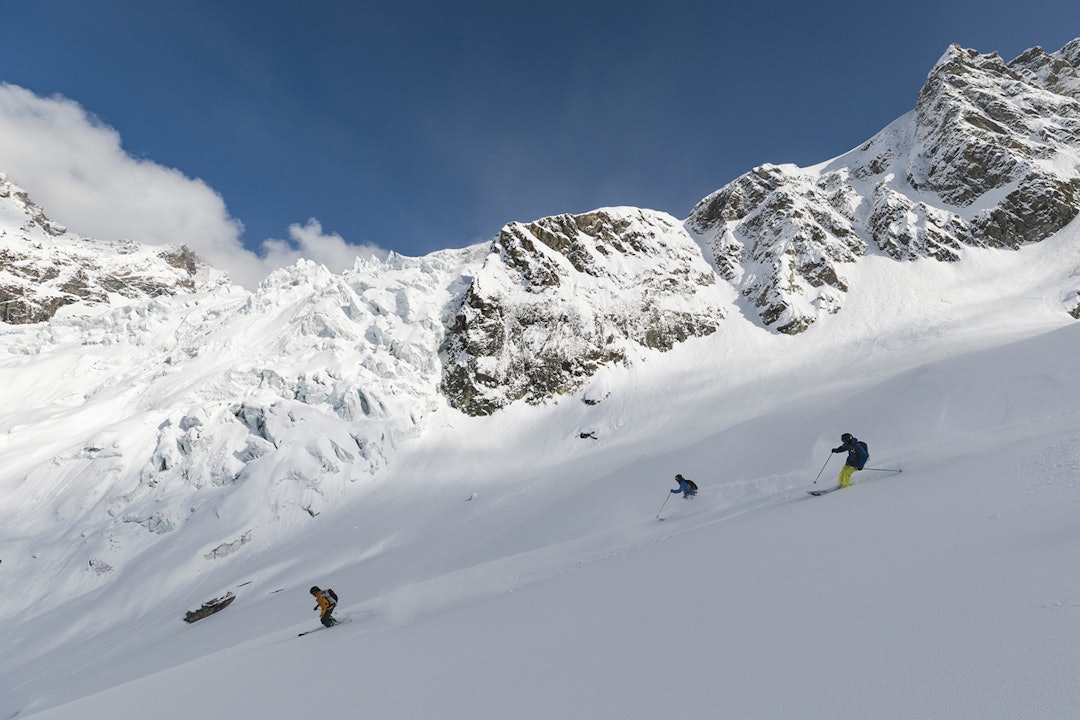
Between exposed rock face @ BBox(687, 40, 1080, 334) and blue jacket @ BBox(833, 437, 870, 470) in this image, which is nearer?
blue jacket @ BBox(833, 437, 870, 470)

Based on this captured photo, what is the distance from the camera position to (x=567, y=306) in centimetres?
5647

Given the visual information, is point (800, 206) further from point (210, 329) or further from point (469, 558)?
point (210, 329)

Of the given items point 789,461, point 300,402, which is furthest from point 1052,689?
point 300,402

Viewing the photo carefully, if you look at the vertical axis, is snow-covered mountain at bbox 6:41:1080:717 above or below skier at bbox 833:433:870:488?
above

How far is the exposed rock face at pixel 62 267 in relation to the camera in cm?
12544

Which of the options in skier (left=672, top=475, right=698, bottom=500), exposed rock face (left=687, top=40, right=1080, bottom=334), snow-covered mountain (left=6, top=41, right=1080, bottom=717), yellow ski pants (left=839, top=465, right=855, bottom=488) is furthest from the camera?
exposed rock face (left=687, top=40, right=1080, bottom=334)

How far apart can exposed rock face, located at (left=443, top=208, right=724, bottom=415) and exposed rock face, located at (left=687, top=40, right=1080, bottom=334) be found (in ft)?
30.7

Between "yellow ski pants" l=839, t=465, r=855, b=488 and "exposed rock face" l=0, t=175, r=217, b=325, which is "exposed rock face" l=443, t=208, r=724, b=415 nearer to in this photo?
"yellow ski pants" l=839, t=465, r=855, b=488

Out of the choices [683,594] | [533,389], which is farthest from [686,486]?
[533,389]

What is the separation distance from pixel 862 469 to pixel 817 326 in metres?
48.6

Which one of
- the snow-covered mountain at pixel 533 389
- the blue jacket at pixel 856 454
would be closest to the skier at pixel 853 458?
the blue jacket at pixel 856 454

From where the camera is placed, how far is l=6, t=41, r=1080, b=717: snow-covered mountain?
18.0 metres

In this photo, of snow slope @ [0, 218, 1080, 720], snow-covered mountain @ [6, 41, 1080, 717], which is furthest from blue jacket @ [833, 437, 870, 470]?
snow-covered mountain @ [6, 41, 1080, 717]

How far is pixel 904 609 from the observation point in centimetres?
322
